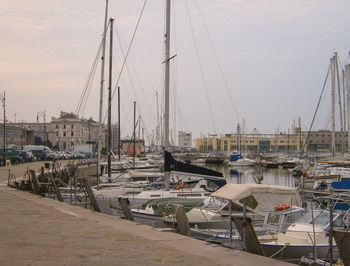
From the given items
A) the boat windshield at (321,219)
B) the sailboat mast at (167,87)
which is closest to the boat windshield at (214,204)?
the boat windshield at (321,219)

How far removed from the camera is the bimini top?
16.1m

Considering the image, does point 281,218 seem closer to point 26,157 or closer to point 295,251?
point 295,251

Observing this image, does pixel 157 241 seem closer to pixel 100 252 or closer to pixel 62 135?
pixel 100 252

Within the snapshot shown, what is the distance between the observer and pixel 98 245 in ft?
35.1

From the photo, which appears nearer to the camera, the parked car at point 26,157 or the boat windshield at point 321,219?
the boat windshield at point 321,219

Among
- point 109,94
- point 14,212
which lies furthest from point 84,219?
point 109,94

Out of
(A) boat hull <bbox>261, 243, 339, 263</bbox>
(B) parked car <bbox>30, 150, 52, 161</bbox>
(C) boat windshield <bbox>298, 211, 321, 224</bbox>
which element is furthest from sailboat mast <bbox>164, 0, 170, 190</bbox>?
(B) parked car <bbox>30, 150, 52, 161</bbox>

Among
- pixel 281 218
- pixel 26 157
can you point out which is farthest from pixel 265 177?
pixel 281 218

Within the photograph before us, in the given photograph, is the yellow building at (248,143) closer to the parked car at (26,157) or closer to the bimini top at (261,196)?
the parked car at (26,157)

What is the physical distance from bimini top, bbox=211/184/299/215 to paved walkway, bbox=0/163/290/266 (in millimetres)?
4257

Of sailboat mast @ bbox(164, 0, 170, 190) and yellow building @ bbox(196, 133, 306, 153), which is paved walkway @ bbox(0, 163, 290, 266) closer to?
sailboat mast @ bbox(164, 0, 170, 190)

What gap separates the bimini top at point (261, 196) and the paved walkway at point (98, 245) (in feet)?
14.0

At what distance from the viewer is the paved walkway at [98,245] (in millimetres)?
9195

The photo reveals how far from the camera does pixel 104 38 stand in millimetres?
35500
